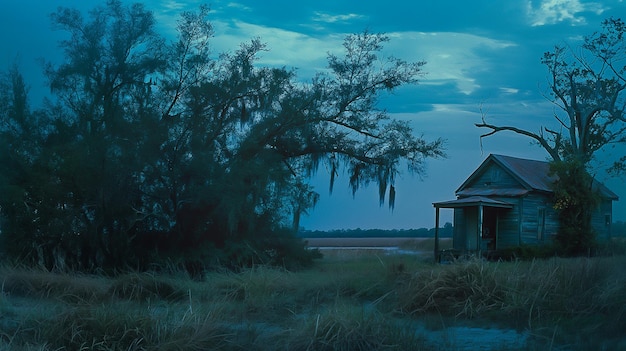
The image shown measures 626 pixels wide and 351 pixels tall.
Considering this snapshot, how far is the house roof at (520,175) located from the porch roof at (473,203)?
4.00 feet

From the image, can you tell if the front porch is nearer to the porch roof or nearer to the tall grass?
the porch roof

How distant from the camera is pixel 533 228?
31953 mm

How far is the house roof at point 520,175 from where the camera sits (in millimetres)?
31797

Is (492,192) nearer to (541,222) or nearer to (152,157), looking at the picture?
(541,222)

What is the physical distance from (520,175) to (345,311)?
24444mm

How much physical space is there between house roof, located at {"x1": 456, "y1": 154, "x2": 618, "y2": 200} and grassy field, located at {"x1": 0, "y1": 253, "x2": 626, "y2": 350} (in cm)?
1878

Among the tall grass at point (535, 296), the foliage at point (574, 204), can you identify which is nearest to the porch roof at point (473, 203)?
the foliage at point (574, 204)

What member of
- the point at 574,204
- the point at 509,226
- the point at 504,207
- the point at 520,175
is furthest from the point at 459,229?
the point at 574,204

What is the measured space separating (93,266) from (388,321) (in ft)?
46.5

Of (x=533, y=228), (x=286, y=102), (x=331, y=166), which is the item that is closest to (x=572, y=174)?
(x=533, y=228)

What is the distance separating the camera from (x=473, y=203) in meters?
29.1

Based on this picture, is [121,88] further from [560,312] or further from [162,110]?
[560,312]

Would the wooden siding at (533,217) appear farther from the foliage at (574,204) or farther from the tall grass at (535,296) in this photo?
the tall grass at (535,296)

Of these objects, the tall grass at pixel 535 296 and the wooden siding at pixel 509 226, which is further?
the wooden siding at pixel 509 226
